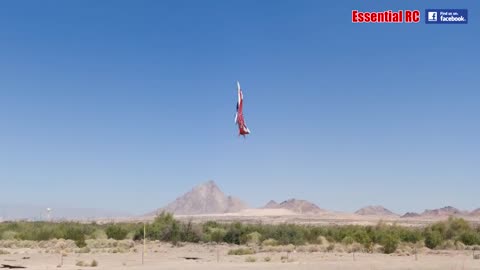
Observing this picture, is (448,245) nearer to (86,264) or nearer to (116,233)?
(86,264)

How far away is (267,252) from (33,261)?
16187 millimetres

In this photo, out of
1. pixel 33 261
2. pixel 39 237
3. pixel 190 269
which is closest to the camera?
pixel 190 269

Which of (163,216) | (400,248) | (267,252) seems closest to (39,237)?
(163,216)

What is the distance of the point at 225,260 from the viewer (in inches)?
1476

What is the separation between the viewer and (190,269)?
30688 millimetres

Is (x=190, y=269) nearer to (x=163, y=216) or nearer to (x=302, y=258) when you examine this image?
(x=302, y=258)

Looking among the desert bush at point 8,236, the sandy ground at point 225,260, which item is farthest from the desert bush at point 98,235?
Answer: the sandy ground at point 225,260

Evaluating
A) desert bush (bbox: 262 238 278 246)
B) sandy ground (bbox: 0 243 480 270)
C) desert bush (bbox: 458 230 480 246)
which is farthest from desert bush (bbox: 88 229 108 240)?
desert bush (bbox: 458 230 480 246)

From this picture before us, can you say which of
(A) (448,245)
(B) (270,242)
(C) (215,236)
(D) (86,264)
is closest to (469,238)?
(A) (448,245)

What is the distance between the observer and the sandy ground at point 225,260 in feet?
105

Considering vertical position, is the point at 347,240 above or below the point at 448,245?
above

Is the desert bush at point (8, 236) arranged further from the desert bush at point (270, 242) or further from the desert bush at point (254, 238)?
the desert bush at point (270, 242)

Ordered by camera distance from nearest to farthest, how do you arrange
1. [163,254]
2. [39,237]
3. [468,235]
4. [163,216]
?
1. [163,254]
2. [468,235]
3. [39,237]
4. [163,216]

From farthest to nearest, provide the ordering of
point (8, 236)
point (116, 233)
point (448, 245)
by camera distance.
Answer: point (116, 233) < point (8, 236) < point (448, 245)
